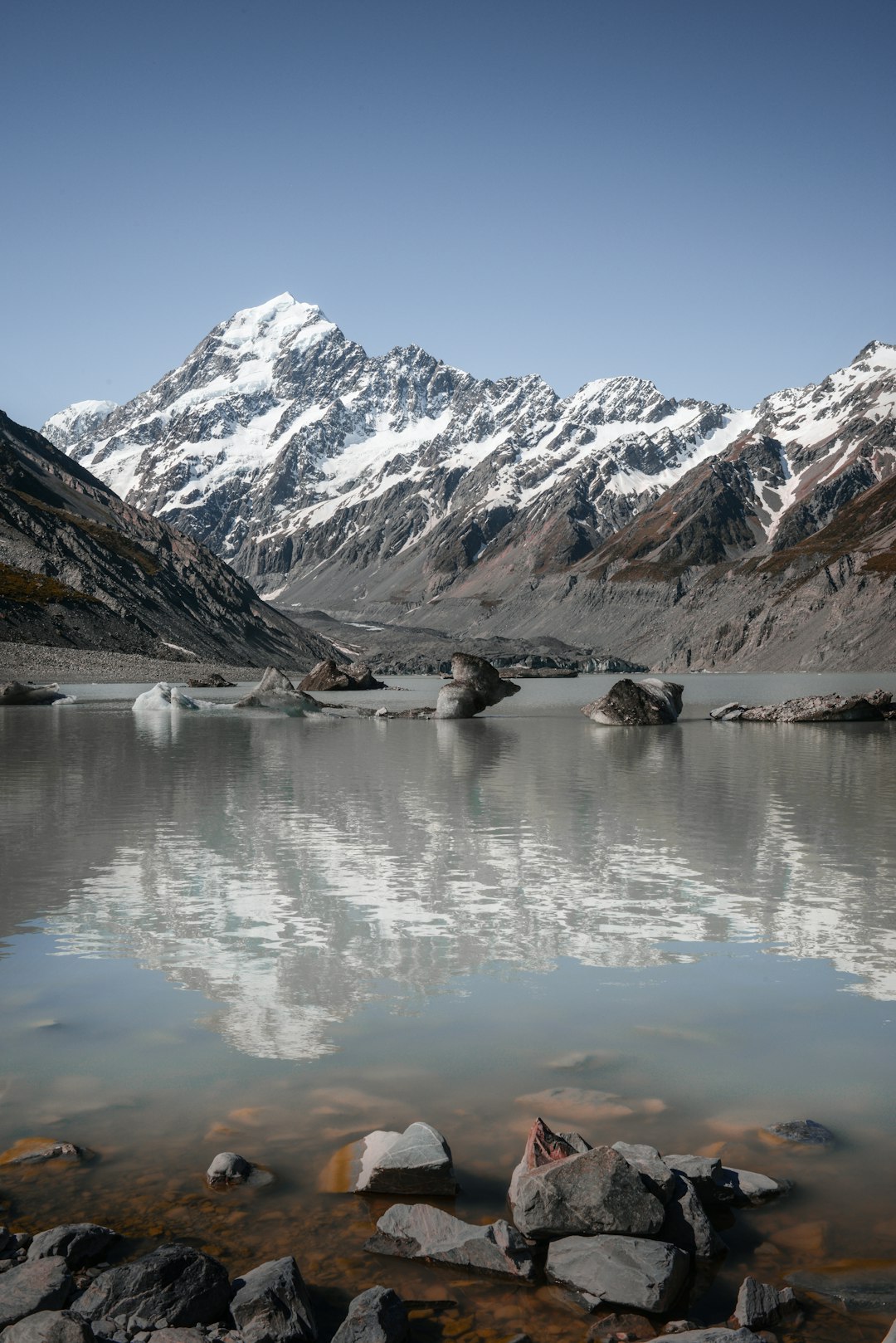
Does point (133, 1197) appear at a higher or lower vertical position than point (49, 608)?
lower

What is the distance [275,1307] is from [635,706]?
46.6 metres

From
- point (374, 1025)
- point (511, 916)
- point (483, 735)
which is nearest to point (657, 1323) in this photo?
point (374, 1025)

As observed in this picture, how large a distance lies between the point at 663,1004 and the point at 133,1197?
487 centimetres

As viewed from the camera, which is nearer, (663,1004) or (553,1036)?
(553,1036)

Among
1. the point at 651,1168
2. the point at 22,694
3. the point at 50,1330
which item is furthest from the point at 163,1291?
the point at 22,694

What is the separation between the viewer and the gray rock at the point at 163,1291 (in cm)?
509

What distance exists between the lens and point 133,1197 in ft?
20.3

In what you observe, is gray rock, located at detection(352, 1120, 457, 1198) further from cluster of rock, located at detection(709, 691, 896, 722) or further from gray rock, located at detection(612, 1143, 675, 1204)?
cluster of rock, located at detection(709, 691, 896, 722)

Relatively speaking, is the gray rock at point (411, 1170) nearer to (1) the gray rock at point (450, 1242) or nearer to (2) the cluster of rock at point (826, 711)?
(1) the gray rock at point (450, 1242)

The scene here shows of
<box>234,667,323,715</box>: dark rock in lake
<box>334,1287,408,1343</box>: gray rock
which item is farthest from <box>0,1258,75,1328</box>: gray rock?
<box>234,667,323,715</box>: dark rock in lake

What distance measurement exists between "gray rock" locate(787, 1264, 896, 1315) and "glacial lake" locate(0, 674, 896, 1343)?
105 millimetres

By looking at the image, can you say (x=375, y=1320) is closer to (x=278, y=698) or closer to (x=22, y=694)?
(x=278, y=698)

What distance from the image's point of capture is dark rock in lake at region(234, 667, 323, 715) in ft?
194

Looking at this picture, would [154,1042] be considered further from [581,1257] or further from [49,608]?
[49,608]
